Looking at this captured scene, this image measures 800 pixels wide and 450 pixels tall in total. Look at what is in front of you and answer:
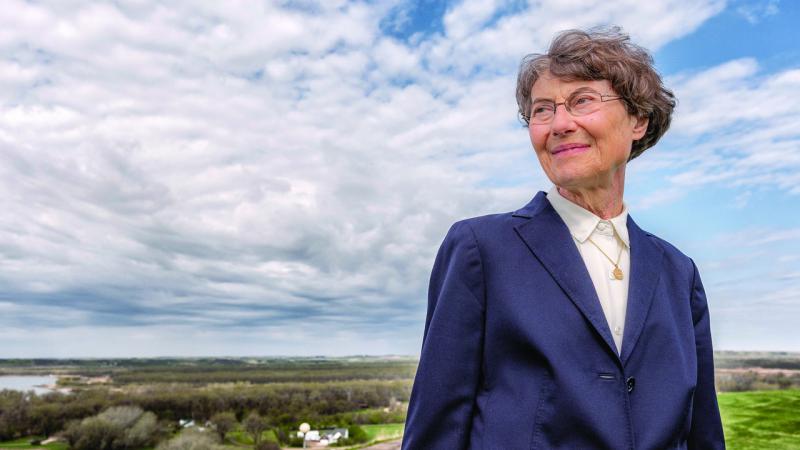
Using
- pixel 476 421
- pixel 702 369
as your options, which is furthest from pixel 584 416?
pixel 702 369

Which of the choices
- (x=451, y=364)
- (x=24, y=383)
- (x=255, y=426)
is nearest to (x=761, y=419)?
(x=451, y=364)

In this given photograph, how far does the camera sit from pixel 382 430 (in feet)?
166

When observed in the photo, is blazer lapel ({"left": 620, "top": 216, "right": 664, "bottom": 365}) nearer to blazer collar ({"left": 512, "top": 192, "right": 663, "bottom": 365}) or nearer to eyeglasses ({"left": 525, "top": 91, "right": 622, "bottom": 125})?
blazer collar ({"left": 512, "top": 192, "right": 663, "bottom": 365})

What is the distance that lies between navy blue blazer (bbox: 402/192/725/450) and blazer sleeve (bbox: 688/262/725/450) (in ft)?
0.55

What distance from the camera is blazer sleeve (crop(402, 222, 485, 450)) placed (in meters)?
1.09

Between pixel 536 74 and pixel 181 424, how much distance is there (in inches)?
2297

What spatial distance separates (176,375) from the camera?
7244 cm

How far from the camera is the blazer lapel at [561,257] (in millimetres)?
1108

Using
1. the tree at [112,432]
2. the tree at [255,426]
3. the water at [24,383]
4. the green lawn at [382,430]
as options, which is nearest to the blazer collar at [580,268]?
the green lawn at [382,430]

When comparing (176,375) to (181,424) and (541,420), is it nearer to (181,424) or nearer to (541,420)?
(181,424)

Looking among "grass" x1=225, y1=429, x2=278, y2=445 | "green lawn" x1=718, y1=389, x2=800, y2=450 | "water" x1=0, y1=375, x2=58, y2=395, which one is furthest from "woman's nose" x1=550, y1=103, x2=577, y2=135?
"water" x1=0, y1=375, x2=58, y2=395

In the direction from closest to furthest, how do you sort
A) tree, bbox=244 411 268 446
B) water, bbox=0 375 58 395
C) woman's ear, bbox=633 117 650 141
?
woman's ear, bbox=633 117 650 141 → tree, bbox=244 411 268 446 → water, bbox=0 375 58 395

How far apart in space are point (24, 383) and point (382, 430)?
34802 millimetres

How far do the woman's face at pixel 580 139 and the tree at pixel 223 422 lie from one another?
55.6 meters
